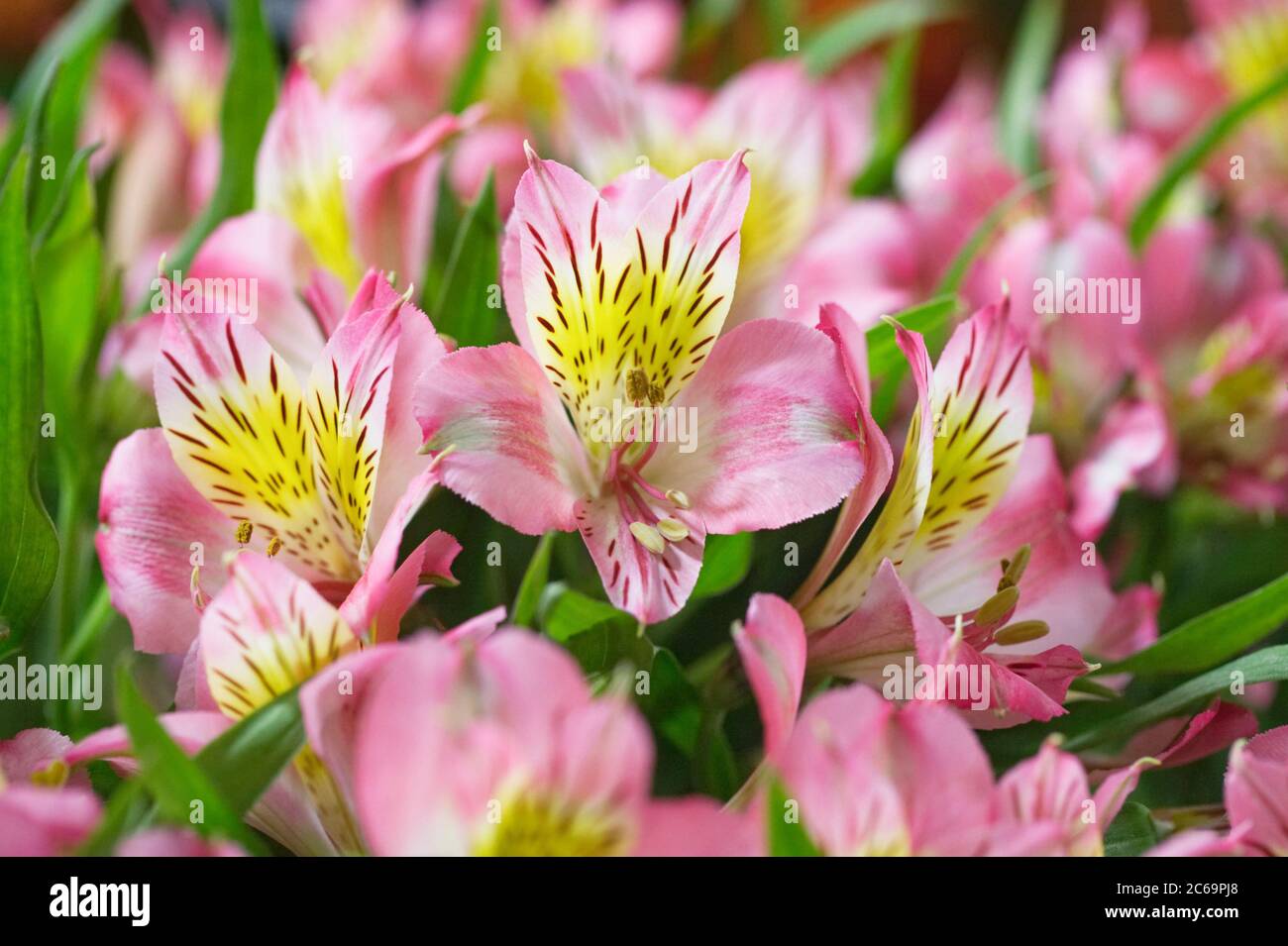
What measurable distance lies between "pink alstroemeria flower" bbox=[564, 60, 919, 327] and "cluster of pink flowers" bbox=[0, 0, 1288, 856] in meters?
0.01

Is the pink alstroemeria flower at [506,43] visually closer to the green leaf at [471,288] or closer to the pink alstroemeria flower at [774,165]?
the pink alstroemeria flower at [774,165]

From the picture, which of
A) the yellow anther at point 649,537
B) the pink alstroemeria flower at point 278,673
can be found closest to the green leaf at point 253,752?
the pink alstroemeria flower at point 278,673

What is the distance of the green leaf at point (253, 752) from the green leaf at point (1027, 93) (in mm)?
737

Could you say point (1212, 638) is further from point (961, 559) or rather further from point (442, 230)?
point (442, 230)

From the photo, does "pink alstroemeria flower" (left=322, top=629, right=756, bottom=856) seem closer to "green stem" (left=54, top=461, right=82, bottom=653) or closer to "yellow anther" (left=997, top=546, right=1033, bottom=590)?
"yellow anther" (left=997, top=546, right=1033, bottom=590)

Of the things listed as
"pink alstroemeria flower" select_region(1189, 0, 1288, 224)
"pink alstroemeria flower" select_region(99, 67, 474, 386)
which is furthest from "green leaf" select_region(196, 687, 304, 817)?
"pink alstroemeria flower" select_region(1189, 0, 1288, 224)

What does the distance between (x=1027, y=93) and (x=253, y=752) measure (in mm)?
847

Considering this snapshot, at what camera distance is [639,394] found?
17.4 inches

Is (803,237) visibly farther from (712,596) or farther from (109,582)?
(109,582)

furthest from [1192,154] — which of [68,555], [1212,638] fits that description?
[68,555]

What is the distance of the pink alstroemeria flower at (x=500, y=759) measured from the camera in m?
0.30

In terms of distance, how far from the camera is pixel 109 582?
446 millimetres

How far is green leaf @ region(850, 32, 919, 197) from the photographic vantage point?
0.92 meters

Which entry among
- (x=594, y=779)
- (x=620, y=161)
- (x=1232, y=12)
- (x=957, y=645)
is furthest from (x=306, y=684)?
(x=1232, y=12)
